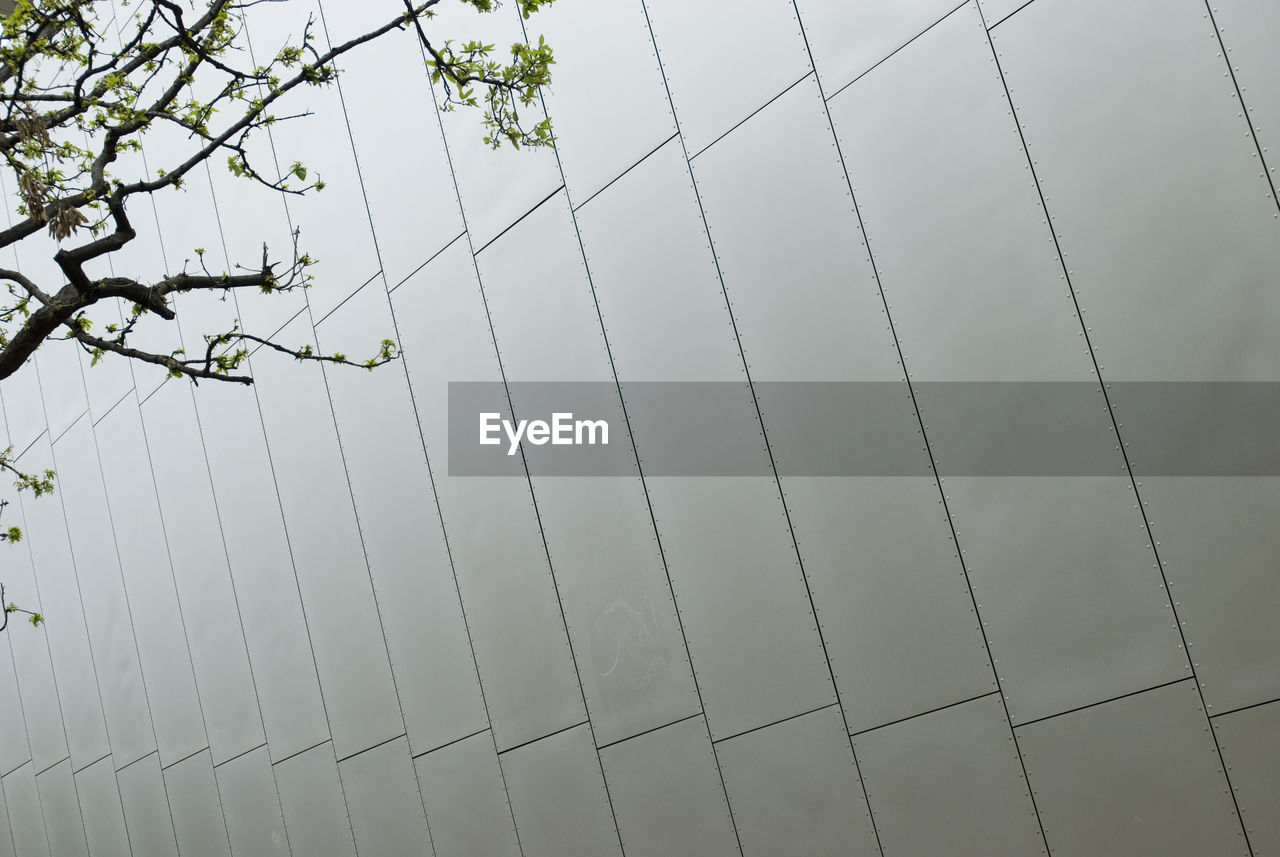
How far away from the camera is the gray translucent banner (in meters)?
4.57

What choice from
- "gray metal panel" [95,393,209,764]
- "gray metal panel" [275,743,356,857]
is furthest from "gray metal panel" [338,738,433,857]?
"gray metal panel" [95,393,209,764]

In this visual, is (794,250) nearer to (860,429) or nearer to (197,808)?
(860,429)

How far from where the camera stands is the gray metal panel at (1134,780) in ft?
14.9

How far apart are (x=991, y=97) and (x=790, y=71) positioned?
117 cm

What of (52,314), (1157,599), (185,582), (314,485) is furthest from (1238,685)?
(185,582)

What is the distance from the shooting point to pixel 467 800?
25.6ft

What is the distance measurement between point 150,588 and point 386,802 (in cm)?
386

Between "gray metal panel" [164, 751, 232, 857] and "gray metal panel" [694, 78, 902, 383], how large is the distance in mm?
6837

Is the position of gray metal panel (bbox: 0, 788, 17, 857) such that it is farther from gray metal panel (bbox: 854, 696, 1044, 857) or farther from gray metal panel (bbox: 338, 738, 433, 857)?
gray metal panel (bbox: 854, 696, 1044, 857)

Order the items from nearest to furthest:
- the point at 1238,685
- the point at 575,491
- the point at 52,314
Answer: the point at 1238,685 → the point at 52,314 → the point at 575,491

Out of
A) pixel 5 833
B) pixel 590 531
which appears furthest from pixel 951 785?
pixel 5 833

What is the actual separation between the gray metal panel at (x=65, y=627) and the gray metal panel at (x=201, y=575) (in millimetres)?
2150

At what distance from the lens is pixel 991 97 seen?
17.0 feet

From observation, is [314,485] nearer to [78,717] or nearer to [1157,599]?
[78,717]
